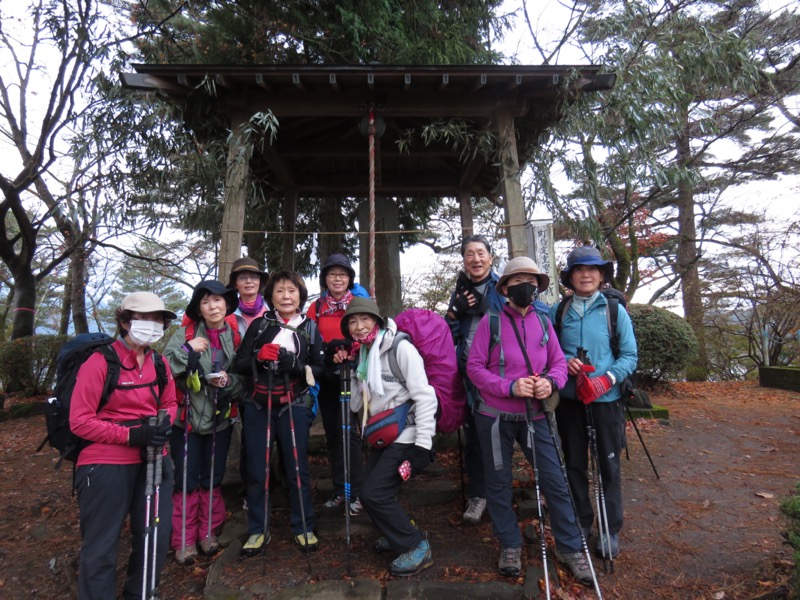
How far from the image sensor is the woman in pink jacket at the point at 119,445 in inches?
98.2

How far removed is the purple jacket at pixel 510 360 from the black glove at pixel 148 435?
75.0 inches

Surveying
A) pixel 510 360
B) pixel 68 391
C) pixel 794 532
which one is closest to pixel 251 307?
pixel 68 391

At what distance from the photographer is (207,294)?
341 centimetres

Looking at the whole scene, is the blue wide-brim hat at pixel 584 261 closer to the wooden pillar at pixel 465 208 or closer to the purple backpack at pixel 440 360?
the purple backpack at pixel 440 360

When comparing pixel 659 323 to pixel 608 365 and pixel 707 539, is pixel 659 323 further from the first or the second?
pixel 608 365

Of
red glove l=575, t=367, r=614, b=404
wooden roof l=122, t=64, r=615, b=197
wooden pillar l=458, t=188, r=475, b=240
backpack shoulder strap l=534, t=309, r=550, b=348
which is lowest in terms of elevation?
red glove l=575, t=367, r=614, b=404

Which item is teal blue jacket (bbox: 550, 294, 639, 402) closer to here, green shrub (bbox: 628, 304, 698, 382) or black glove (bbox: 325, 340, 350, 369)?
black glove (bbox: 325, 340, 350, 369)

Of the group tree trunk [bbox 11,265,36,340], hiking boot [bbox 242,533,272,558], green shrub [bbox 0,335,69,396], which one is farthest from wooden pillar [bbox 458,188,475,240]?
tree trunk [bbox 11,265,36,340]

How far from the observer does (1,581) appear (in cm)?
343

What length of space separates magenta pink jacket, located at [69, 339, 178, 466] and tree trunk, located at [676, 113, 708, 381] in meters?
12.2

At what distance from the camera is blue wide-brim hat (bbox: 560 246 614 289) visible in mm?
3241

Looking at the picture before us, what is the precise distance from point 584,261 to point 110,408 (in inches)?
124

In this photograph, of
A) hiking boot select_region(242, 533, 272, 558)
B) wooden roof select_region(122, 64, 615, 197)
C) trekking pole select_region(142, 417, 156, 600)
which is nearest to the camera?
trekking pole select_region(142, 417, 156, 600)

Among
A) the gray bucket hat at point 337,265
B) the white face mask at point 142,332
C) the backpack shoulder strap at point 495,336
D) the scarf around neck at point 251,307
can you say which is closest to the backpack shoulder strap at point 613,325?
the backpack shoulder strap at point 495,336
